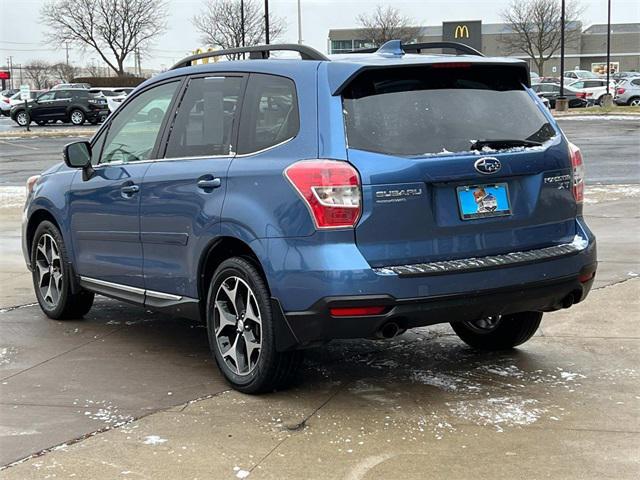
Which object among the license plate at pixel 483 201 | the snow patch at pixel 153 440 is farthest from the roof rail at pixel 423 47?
the snow patch at pixel 153 440

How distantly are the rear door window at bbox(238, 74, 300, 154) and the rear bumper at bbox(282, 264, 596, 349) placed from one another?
929mm

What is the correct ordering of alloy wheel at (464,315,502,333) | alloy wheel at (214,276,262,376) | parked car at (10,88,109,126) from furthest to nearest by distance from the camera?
parked car at (10,88,109,126) → alloy wheel at (464,315,502,333) → alloy wheel at (214,276,262,376)

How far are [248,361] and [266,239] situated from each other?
2.37 ft

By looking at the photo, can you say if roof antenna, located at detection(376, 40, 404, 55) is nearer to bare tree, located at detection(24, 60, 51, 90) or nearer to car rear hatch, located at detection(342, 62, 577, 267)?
car rear hatch, located at detection(342, 62, 577, 267)

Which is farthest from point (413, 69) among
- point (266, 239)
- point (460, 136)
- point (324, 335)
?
point (324, 335)

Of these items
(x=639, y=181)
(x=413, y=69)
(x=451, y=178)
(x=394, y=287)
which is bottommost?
(x=639, y=181)

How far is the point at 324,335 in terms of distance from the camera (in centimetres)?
427

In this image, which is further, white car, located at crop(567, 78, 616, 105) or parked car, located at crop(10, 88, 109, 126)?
white car, located at crop(567, 78, 616, 105)

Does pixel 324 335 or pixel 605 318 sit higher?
pixel 324 335

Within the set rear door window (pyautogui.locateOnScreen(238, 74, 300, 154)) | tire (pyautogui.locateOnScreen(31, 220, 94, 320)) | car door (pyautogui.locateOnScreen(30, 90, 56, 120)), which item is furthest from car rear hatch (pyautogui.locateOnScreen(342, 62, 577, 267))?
car door (pyautogui.locateOnScreen(30, 90, 56, 120))

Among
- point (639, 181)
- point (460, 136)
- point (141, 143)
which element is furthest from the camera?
point (639, 181)

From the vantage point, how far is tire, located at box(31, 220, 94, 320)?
21.1ft

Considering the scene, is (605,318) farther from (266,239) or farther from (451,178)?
(266,239)

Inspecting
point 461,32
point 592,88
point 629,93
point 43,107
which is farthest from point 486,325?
point 592,88
